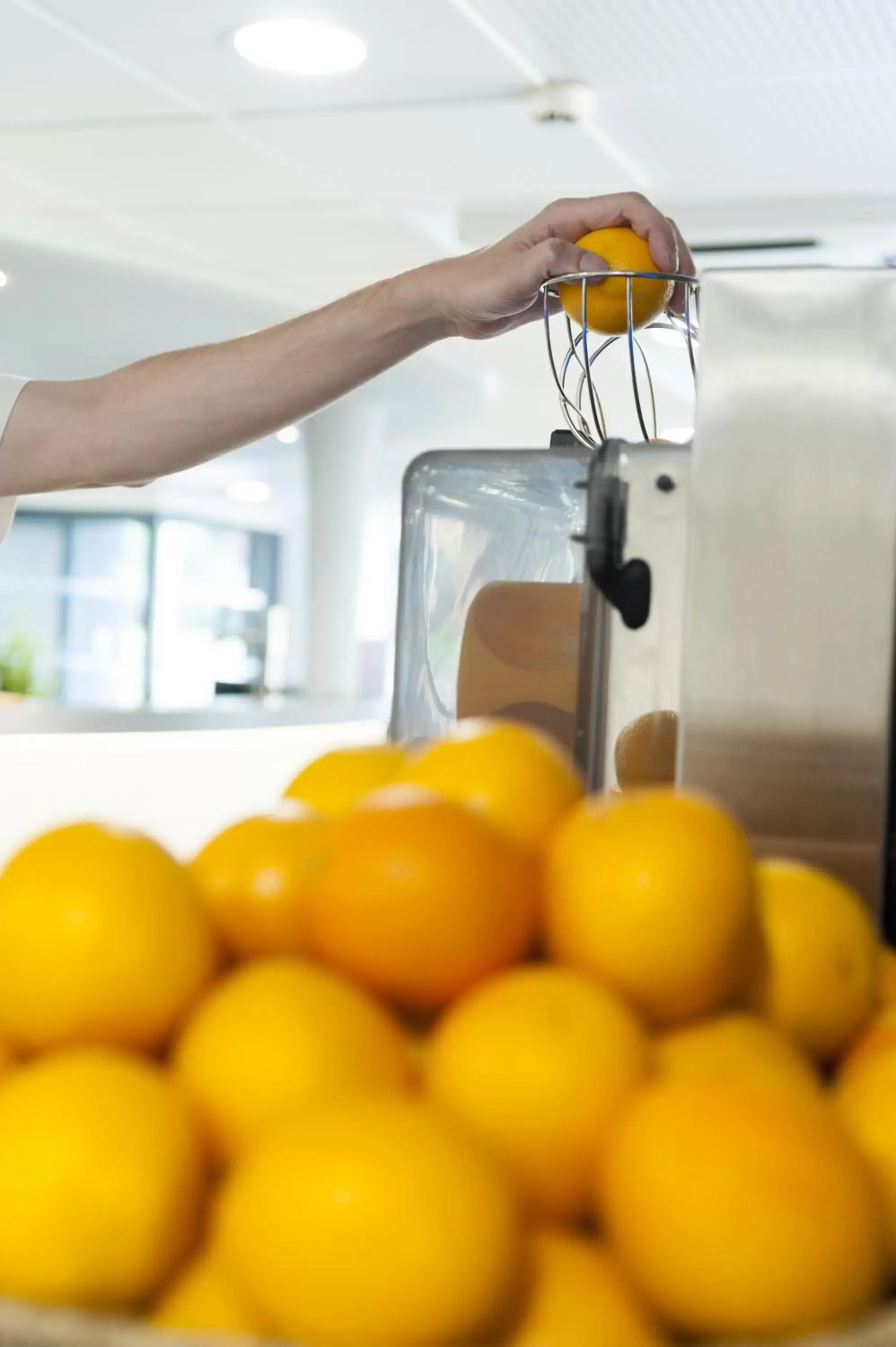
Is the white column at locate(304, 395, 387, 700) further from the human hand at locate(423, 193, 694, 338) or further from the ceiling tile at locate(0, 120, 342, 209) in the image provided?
the human hand at locate(423, 193, 694, 338)

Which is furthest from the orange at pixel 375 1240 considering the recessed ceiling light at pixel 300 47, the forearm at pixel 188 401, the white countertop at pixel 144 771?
the white countertop at pixel 144 771

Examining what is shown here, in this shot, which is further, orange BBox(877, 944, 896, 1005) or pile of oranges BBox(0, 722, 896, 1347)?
orange BBox(877, 944, 896, 1005)

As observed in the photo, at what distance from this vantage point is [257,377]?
139 cm

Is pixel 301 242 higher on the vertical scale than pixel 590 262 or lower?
higher

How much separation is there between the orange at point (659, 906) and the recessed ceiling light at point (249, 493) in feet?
35.8

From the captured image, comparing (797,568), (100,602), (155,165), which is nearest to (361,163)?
(155,165)

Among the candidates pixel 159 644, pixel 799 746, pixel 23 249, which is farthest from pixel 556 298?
→ pixel 159 644

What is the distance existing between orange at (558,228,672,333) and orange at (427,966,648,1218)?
65cm

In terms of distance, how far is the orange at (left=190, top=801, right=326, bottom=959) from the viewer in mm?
462

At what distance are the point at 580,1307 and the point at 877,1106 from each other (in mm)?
118

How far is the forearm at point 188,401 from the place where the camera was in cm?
133

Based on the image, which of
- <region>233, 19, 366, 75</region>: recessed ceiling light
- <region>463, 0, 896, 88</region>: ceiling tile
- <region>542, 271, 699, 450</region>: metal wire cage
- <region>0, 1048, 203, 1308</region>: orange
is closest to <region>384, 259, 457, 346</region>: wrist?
<region>542, 271, 699, 450</region>: metal wire cage

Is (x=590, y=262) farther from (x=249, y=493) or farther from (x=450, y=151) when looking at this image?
(x=249, y=493)

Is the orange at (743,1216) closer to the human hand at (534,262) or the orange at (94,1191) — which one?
the orange at (94,1191)
